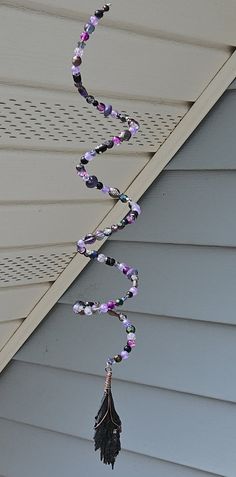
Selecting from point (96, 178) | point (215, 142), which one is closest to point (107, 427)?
point (96, 178)

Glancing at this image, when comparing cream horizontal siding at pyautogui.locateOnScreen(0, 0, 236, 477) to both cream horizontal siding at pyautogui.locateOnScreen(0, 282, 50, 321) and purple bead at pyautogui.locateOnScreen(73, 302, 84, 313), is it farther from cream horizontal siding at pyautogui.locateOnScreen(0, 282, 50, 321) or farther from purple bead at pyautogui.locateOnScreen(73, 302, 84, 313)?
purple bead at pyautogui.locateOnScreen(73, 302, 84, 313)

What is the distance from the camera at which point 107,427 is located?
1335 millimetres

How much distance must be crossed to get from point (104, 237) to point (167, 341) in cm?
80

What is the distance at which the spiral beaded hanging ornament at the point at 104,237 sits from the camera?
1056mm

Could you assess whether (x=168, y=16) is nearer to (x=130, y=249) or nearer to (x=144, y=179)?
(x=144, y=179)

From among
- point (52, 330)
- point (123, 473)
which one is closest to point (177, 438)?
point (123, 473)

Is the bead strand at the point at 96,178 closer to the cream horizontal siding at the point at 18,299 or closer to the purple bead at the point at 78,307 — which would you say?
the purple bead at the point at 78,307

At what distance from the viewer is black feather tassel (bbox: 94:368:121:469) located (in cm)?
132

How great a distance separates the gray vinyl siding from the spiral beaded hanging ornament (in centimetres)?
59

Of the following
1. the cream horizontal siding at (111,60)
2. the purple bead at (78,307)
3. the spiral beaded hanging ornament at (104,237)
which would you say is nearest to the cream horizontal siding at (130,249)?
the cream horizontal siding at (111,60)

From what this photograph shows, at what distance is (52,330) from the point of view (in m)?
2.19

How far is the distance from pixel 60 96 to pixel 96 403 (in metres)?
0.96

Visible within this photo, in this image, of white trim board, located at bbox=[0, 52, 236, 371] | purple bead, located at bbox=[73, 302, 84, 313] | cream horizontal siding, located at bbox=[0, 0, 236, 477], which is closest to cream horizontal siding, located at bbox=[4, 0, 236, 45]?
cream horizontal siding, located at bbox=[0, 0, 236, 477]

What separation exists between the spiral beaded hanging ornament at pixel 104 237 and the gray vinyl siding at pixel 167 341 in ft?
1.93
